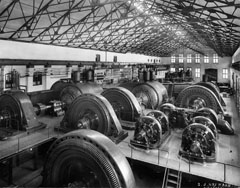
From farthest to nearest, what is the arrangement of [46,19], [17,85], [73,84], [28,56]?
[28,56] → [46,19] → [73,84] → [17,85]

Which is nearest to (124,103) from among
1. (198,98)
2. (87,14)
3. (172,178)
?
(198,98)

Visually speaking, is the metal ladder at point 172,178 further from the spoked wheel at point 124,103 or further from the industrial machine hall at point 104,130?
the spoked wheel at point 124,103

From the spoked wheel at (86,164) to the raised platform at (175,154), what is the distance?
3.81 meters

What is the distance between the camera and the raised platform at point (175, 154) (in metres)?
5.79

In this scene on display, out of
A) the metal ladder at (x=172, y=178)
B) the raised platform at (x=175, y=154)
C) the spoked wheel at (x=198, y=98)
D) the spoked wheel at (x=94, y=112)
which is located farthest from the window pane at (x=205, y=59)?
the metal ladder at (x=172, y=178)

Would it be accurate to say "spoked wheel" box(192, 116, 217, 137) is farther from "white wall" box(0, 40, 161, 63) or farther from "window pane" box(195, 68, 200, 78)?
"window pane" box(195, 68, 200, 78)

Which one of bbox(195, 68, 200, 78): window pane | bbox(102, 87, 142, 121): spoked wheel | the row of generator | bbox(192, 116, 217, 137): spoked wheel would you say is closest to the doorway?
bbox(195, 68, 200, 78): window pane

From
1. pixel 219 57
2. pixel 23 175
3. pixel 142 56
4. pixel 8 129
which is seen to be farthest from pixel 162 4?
pixel 219 57

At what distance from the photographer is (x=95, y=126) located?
7.39 meters

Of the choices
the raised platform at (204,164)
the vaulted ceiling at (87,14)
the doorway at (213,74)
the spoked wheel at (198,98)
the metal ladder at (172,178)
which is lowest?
the metal ladder at (172,178)

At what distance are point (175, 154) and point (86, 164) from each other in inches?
195

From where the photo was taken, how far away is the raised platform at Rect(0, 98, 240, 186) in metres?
5.79

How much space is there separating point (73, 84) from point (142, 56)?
76.4 feet

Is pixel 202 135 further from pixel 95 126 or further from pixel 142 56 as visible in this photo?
pixel 142 56
